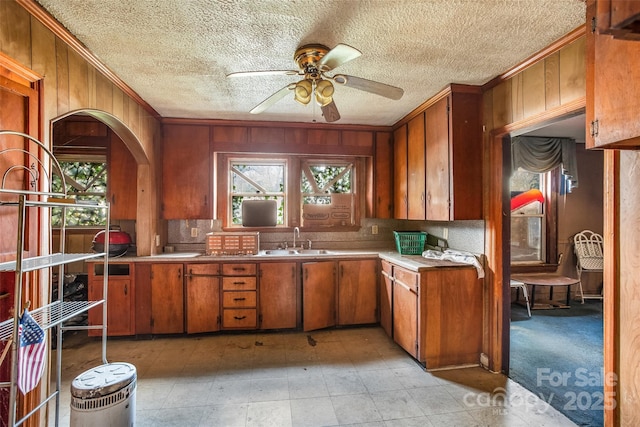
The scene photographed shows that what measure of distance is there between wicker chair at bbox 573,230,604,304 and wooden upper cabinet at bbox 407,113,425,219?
3.17 m

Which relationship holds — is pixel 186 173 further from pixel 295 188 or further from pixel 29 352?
pixel 29 352

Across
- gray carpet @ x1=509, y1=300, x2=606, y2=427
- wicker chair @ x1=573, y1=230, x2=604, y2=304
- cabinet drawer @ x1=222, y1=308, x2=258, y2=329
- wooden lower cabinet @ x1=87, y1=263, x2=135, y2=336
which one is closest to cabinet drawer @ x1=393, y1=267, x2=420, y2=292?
gray carpet @ x1=509, y1=300, x2=606, y2=427

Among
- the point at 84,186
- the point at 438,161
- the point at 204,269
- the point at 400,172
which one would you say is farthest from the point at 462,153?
the point at 84,186

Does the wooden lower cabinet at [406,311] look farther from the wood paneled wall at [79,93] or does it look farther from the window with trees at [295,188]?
the wood paneled wall at [79,93]

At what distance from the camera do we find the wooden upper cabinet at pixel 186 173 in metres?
3.51

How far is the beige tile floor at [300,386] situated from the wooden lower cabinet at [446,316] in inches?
5.1

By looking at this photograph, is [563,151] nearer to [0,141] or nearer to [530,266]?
[530,266]

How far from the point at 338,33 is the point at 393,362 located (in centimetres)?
270

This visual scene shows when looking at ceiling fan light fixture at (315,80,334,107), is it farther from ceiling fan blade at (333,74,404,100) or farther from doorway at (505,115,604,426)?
doorway at (505,115,604,426)

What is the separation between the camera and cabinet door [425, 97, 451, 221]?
8.79ft

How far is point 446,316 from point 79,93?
335cm

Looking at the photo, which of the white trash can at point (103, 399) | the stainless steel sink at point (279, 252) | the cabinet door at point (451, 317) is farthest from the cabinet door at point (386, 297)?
the white trash can at point (103, 399)

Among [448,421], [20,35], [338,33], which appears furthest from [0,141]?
[448,421]

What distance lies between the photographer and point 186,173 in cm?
353
